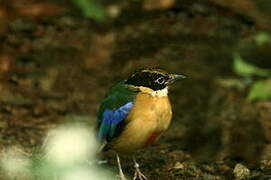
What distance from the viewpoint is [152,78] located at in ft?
19.1

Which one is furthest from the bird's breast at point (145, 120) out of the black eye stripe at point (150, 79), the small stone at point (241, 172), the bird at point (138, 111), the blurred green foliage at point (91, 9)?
the blurred green foliage at point (91, 9)

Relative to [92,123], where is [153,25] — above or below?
above

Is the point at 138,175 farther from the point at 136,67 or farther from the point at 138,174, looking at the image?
the point at 136,67

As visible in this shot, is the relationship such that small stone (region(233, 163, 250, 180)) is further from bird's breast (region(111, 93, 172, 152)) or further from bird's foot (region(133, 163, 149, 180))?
bird's breast (region(111, 93, 172, 152))

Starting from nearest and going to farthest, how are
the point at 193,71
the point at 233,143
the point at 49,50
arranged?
the point at 233,143 → the point at 193,71 → the point at 49,50

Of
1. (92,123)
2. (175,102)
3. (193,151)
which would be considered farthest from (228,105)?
(92,123)

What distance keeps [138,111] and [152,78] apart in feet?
1.14

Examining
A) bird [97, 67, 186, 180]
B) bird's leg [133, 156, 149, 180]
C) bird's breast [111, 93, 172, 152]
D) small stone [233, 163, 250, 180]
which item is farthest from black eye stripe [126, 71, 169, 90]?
small stone [233, 163, 250, 180]

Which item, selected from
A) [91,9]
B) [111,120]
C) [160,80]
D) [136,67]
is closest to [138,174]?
[111,120]

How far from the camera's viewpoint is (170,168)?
6668mm

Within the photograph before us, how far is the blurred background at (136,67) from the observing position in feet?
22.2

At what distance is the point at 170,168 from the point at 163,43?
3860 mm

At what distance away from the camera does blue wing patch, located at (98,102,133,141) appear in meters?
5.80

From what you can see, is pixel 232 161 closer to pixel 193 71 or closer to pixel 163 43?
pixel 193 71
